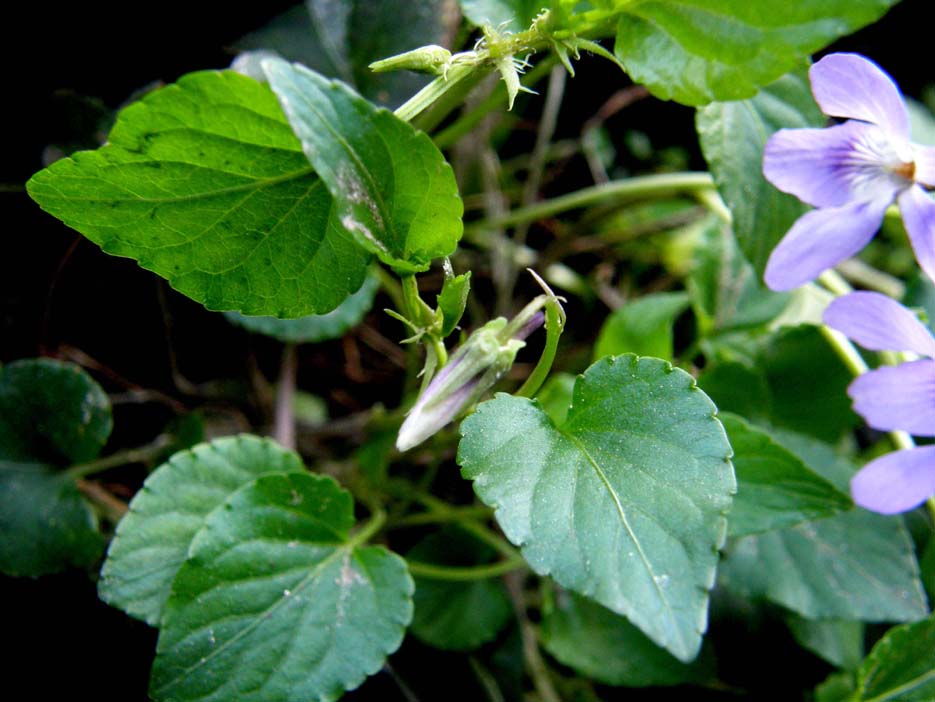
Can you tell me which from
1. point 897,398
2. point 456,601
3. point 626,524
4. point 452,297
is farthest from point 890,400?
point 456,601

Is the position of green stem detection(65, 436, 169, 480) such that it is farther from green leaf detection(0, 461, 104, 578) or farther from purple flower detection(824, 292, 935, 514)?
purple flower detection(824, 292, 935, 514)

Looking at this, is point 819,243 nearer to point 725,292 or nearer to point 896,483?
point 896,483

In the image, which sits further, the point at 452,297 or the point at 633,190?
the point at 633,190

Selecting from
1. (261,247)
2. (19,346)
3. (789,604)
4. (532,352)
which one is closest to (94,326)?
(19,346)

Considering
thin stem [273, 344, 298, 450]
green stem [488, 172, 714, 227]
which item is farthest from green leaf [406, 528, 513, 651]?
green stem [488, 172, 714, 227]

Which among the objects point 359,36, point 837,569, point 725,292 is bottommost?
point 837,569

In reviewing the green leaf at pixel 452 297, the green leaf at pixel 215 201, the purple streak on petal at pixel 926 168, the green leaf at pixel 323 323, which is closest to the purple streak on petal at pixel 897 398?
the purple streak on petal at pixel 926 168
